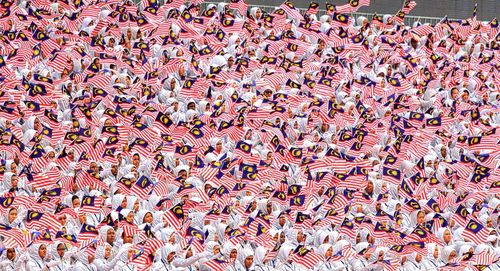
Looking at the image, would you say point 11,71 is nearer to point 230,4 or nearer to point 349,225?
point 230,4

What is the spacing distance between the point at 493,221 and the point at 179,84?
8.89m

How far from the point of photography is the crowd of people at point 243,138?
26.5m

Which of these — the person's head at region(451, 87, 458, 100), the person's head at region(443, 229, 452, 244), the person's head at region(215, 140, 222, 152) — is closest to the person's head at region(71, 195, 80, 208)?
the person's head at region(215, 140, 222, 152)

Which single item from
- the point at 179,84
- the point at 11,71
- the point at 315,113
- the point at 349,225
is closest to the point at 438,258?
the point at 349,225

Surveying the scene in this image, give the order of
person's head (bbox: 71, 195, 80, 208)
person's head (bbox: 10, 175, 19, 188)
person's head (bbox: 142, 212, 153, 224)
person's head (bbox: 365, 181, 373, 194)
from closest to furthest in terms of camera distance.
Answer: person's head (bbox: 142, 212, 153, 224), person's head (bbox: 71, 195, 80, 208), person's head (bbox: 10, 175, 19, 188), person's head (bbox: 365, 181, 373, 194)

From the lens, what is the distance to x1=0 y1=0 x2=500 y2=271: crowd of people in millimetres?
26531

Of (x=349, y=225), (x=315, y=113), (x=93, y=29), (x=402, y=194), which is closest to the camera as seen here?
(x=349, y=225)

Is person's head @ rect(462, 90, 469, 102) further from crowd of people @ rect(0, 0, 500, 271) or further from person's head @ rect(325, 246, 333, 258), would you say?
person's head @ rect(325, 246, 333, 258)

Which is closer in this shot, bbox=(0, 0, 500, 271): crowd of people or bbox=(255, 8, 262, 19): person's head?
bbox=(0, 0, 500, 271): crowd of people

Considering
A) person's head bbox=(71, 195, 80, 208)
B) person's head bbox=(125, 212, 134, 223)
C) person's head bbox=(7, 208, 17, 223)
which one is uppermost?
person's head bbox=(125, 212, 134, 223)

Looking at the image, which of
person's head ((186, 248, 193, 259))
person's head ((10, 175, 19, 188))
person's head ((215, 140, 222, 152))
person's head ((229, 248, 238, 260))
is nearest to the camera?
person's head ((186, 248, 193, 259))

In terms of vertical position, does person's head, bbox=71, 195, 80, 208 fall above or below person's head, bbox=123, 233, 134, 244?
below

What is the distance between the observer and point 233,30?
1447 inches

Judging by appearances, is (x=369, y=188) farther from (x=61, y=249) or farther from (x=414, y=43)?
(x=414, y=43)
